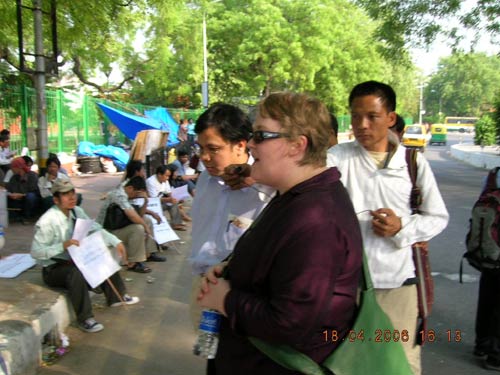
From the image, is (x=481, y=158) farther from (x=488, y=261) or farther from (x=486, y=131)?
(x=488, y=261)

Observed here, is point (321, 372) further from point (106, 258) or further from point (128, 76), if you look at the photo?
point (128, 76)

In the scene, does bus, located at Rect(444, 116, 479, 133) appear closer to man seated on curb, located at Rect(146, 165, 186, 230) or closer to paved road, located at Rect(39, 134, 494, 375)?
man seated on curb, located at Rect(146, 165, 186, 230)

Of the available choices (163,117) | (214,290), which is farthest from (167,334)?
(163,117)

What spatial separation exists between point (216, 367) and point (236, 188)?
775 millimetres

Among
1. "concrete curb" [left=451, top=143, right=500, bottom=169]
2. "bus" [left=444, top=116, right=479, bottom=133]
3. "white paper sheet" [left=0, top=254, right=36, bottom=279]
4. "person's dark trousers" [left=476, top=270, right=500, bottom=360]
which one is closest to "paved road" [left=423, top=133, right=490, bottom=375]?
"person's dark trousers" [left=476, top=270, right=500, bottom=360]

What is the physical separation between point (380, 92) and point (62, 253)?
3.18 m

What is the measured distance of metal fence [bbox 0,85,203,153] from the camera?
445 inches

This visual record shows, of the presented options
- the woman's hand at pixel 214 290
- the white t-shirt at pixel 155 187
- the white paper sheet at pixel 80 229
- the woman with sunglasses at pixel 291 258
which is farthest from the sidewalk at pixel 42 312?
the woman with sunglasses at pixel 291 258

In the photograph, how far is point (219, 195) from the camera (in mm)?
2219

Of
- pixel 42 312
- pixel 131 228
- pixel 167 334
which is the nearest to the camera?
pixel 42 312

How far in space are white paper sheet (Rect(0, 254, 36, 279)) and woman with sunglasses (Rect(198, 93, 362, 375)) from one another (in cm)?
421

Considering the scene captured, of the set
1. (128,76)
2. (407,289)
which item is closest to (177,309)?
(407,289)

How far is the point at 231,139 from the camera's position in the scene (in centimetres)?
221

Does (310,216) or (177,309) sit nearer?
(310,216)
